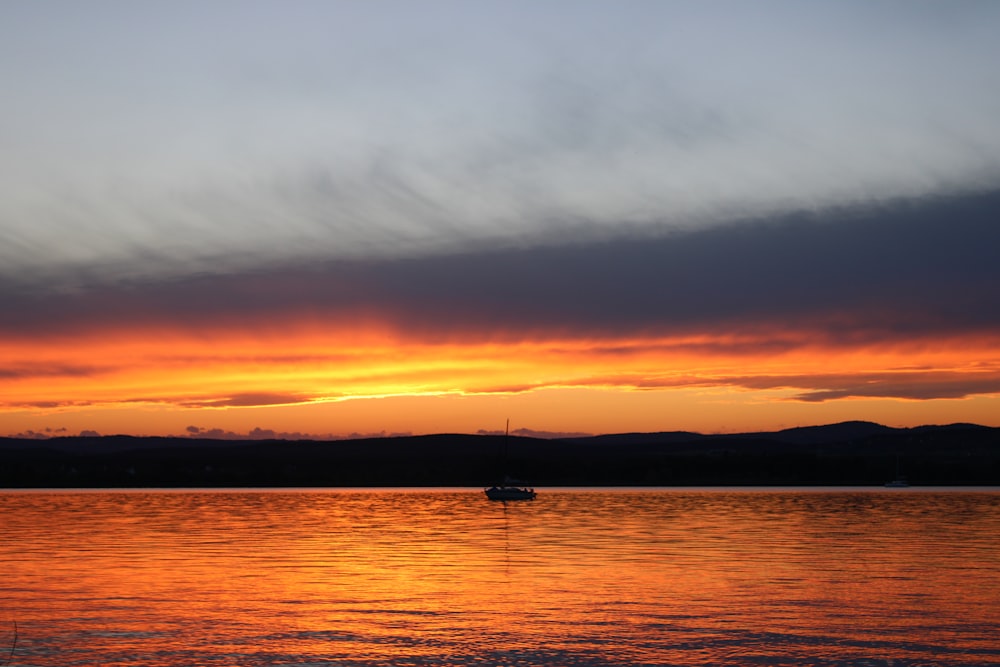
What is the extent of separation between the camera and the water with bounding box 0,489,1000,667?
37500 mm

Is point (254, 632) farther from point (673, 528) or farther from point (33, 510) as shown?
point (33, 510)

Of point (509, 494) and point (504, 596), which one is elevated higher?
point (509, 494)

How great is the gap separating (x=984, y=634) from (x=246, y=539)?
6285 centimetres

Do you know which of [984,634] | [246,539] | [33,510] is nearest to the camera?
[984,634]

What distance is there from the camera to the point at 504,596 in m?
51.1

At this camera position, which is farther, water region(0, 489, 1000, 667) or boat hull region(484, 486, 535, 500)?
boat hull region(484, 486, 535, 500)

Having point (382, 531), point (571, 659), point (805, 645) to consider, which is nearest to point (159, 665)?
point (571, 659)

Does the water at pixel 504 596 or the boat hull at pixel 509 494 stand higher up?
the boat hull at pixel 509 494

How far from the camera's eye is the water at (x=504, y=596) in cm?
3750

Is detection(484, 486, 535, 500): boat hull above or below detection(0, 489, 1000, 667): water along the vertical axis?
above

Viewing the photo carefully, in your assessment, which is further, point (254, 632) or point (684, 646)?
point (254, 632)

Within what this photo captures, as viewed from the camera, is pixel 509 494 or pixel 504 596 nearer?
pixel 504 596

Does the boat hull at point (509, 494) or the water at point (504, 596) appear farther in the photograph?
the boat hull at point (509, 494)

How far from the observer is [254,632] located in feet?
137
